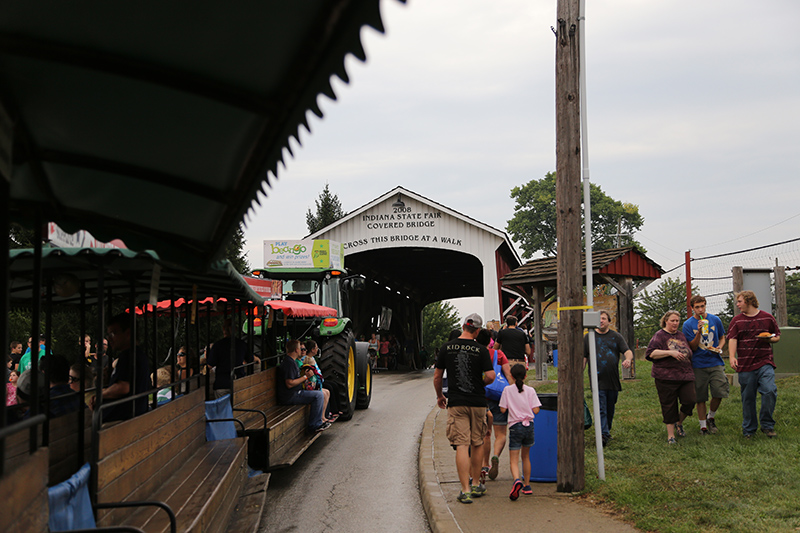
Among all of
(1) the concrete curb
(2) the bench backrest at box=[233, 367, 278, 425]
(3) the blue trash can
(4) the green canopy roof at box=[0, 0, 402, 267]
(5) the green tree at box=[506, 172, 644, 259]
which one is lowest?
(1) the concrete curb

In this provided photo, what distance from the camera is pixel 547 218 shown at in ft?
244

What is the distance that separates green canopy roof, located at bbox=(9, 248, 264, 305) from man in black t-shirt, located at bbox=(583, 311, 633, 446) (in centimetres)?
451

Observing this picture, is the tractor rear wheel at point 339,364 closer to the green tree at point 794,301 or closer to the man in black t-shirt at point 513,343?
the man in black t-shirt at point 513,343

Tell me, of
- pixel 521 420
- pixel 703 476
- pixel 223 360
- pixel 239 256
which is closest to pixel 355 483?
pixel 521 420

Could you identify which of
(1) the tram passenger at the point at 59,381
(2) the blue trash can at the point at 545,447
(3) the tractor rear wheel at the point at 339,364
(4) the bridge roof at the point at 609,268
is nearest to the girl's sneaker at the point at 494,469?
(2) the blue trash can at the point at 545,447

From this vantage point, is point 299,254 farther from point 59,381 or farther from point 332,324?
point 59,381

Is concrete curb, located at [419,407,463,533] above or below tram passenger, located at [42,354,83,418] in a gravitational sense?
below

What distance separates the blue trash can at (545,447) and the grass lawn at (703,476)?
1.35 ft

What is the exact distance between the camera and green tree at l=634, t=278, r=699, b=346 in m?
51.5

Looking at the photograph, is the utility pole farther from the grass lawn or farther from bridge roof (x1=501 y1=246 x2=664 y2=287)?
bridge roof (x1=501 y1=246 x2=664 y2=287)

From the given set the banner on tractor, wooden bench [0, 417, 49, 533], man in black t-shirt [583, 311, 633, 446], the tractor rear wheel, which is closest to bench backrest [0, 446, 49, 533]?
wooden bench [0, 417, 49, 533]

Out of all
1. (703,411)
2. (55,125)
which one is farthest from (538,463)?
(55,125)

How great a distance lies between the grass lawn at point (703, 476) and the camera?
5.64 m

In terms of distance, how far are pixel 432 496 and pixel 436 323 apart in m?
45.4
